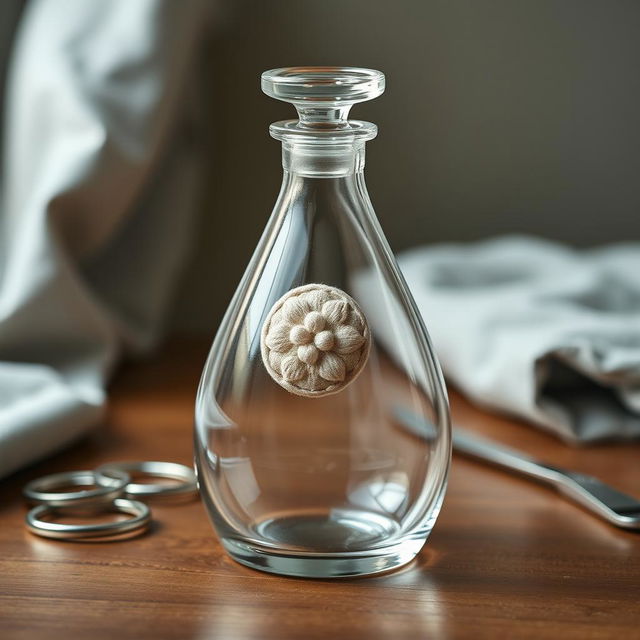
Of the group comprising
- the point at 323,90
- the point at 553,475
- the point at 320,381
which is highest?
the point at 323,90

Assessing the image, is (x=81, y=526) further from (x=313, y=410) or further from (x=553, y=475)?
(x=553, y=475)

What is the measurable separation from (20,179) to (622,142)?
528 millimetres

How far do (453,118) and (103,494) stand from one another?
1.82 feet

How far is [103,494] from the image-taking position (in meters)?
0.51

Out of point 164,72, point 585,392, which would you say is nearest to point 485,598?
point 585,392

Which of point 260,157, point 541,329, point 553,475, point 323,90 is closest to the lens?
point 323,90

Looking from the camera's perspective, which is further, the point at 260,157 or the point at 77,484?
the point at 260,157

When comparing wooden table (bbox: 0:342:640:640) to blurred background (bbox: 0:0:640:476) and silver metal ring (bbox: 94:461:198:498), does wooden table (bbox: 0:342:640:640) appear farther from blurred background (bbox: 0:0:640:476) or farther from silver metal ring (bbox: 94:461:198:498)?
blurred background (bbox: 0:0:640:476)

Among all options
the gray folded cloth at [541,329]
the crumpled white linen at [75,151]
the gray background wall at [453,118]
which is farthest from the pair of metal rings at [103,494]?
the gray background wall at [453,118]

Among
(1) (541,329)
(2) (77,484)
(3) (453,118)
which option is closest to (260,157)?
(3) (453,118)

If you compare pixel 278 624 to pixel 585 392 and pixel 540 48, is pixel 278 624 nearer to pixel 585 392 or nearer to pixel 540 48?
pixel 585 392

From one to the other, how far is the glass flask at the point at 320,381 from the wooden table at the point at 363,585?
0.02 meters

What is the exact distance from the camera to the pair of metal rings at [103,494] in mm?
478

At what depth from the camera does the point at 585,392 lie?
0.68 m
